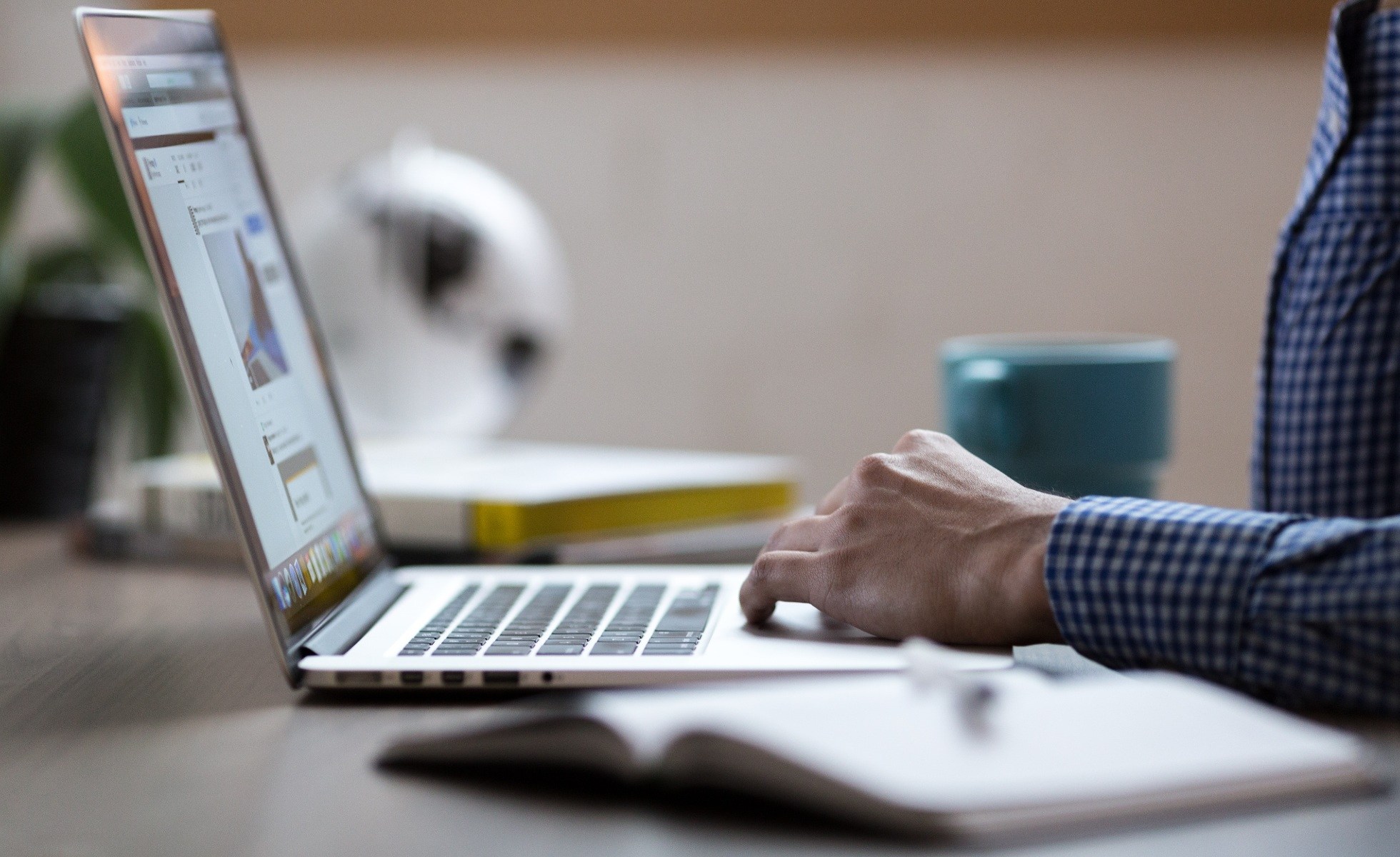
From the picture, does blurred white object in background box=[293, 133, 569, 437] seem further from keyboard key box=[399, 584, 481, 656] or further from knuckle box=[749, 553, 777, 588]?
knuckle box=[749, 553, 777, 588]

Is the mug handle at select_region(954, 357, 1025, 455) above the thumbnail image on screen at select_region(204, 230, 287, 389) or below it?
below

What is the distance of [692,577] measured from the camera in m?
0.74

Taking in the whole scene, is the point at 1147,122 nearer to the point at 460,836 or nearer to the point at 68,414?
the point at 68,414

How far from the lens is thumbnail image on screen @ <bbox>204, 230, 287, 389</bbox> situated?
1.95 feet

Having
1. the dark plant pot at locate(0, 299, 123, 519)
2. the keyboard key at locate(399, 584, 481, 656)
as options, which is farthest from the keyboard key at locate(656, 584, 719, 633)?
the dark plant pot at locate(0, 299, 123, 519)

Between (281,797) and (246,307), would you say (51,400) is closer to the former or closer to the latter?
(246,307)

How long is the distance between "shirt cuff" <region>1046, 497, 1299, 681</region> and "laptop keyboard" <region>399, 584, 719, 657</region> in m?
0.16

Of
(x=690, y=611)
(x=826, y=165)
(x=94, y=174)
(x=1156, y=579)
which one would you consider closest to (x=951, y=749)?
(x=1156, y=579)

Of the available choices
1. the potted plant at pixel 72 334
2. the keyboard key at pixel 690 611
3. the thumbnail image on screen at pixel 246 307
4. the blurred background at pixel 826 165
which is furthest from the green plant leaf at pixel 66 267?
the keyboard key at pixel 690 611

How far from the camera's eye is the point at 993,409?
82cm

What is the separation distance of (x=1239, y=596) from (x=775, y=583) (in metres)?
0.20

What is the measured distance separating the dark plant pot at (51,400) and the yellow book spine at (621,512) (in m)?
0.47

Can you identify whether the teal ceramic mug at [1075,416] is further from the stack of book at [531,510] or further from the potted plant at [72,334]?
the potted plant at [72,334]

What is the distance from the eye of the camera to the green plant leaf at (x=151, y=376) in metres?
1.43
